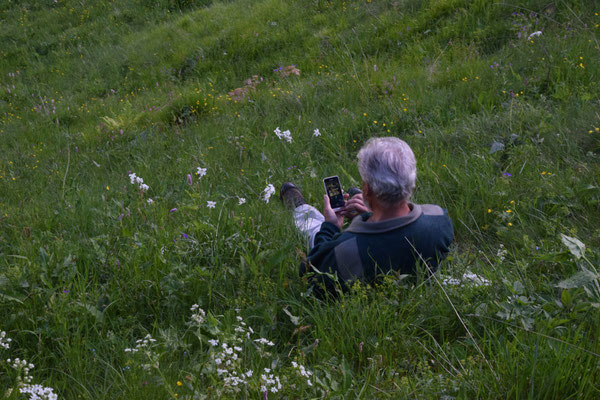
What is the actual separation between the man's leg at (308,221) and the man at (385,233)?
0.51 meters

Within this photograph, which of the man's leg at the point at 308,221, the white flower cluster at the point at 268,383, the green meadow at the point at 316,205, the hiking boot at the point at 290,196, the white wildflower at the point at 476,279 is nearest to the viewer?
the white flower cluster at the point at 268,383

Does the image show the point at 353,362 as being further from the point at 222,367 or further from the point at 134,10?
the point at 134,10

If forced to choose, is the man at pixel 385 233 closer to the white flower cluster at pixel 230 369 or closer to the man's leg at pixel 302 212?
the man's leg at pixel 302 212

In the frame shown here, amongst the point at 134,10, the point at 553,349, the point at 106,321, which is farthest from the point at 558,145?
the point at 134,10

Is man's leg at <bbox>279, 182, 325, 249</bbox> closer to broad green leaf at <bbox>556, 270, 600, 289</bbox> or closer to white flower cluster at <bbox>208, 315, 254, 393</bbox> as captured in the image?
white flower cluster at <bbox>208, 315, 254, 393</bbox>

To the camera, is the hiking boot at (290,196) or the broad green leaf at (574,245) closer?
the broad green leaf at (574,245)

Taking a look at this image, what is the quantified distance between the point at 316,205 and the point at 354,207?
79 cm

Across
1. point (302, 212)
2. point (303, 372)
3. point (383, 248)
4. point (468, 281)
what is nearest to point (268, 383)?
point (303, 372)

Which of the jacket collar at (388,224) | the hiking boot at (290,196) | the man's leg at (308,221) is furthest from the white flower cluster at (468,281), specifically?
the hiking boot at (290,196)

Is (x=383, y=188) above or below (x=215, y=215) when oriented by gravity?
above

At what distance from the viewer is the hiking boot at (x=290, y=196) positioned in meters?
4.32

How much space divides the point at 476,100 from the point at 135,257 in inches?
160

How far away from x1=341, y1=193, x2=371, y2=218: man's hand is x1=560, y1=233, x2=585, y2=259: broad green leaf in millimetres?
1446

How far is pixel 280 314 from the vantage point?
118 inches
